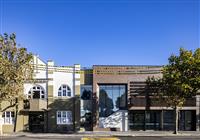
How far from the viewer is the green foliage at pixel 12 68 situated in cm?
3841

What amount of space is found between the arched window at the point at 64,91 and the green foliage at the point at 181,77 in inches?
460

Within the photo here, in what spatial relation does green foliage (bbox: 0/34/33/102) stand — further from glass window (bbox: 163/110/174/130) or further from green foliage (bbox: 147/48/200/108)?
glass window (bbox: 163/110/174/130)

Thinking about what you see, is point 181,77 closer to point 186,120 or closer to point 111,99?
point 186,120

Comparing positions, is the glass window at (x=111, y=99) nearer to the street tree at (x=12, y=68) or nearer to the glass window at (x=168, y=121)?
the glass window at (x=168, y=121)

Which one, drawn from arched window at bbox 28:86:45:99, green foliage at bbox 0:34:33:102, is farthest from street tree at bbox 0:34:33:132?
arched window at bbox 28:86:45:99

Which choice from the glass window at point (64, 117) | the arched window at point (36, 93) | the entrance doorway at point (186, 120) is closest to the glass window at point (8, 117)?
the arched window at point (36, 93)

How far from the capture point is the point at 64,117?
47938mm

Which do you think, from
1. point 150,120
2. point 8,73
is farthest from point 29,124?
point 150,120

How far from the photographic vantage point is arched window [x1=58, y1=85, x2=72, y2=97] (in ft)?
159

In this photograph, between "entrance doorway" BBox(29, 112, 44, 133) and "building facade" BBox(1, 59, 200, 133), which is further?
"entrance doorway" BBox(29, 112, 44, 133)

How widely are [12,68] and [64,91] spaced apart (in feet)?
35.2

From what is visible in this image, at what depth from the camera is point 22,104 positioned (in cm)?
4706

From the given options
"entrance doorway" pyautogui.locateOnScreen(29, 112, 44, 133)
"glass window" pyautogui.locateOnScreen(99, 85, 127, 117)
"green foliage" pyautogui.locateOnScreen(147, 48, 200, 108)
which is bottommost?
"entrance doorway" pyautogui.locateOnScreen(29, 112, 44, 133)

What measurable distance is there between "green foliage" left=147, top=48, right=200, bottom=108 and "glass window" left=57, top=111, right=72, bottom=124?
38.9 ft
